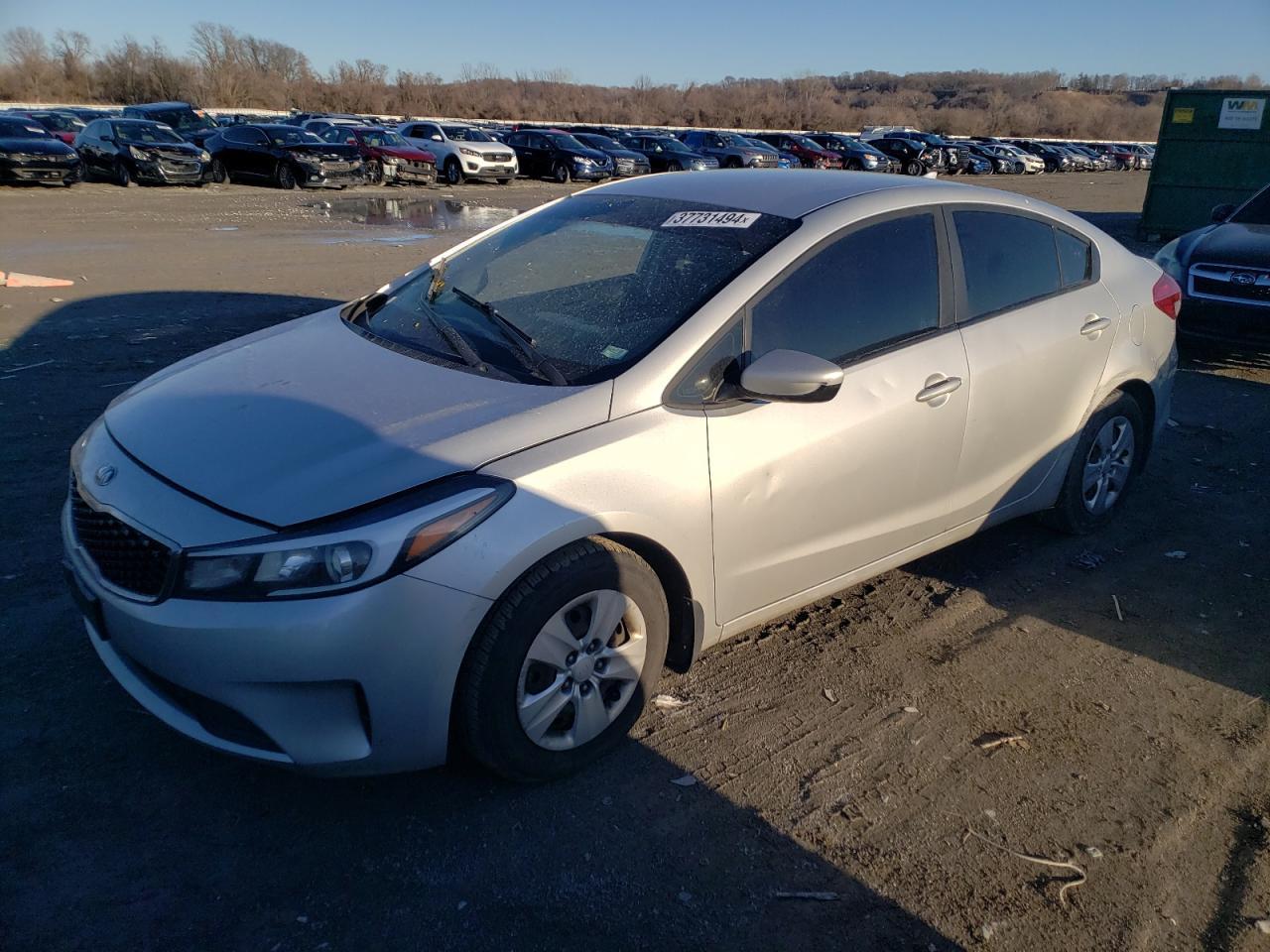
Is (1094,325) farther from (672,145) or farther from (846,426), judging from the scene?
(672,145)

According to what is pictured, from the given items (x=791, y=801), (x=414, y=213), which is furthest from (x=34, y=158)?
(x=791, y=801)

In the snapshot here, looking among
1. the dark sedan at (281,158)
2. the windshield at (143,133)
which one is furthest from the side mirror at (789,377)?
the windshield at (143,133)

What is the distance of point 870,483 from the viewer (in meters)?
3.59

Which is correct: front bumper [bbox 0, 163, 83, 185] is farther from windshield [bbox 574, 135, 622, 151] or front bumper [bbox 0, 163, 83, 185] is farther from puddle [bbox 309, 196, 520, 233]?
windshield [bbox 574, 135, 622, 151]

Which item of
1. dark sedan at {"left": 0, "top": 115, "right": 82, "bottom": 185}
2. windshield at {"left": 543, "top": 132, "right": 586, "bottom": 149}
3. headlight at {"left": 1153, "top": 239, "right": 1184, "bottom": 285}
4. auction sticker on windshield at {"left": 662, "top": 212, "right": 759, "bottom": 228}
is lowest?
windshield at {"left": 543, "top": 132, "right": 586, "bottom": 149}

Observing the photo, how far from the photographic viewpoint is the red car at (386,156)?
25.8 m

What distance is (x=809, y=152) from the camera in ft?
122

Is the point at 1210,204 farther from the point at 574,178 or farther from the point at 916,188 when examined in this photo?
the point at 574,178

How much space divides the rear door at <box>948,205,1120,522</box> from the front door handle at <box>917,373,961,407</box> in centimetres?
16

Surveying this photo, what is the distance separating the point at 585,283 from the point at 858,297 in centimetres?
104

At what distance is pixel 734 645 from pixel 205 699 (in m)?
2.02

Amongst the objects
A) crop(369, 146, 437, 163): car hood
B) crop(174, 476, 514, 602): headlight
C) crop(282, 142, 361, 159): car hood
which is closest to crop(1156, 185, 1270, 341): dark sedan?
crop(174, 476, 514, 602): headlight

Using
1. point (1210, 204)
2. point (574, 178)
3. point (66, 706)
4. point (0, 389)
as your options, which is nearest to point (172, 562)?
point (66, 706)

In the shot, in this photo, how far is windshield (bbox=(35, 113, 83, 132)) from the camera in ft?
94.1
